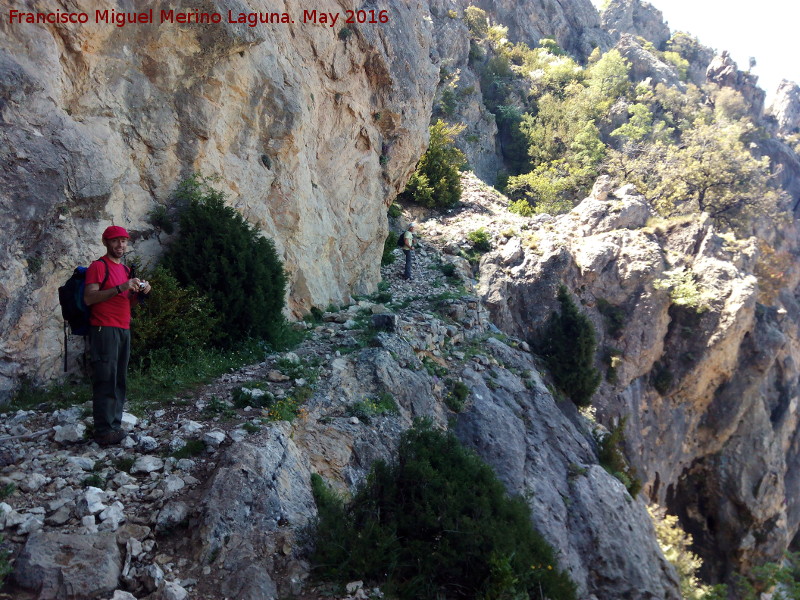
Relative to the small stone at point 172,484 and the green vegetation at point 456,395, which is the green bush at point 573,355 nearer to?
the green vegetation at point 456,395

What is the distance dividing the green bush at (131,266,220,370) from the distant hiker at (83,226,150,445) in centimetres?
175

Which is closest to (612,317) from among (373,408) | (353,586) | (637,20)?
(373,408)

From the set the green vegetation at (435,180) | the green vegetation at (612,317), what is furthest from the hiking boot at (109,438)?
the green vegetation at (435,180)

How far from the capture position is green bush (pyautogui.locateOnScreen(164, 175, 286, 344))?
8008mm

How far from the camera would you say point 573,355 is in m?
14.7

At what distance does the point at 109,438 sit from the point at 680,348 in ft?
65.0

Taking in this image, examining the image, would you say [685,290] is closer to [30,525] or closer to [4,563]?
[30,525]

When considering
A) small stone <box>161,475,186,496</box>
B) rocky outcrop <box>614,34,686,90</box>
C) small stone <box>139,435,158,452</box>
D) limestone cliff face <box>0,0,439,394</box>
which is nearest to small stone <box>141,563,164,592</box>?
small stone <box>161,475,186,496</box>

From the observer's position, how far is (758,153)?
134ft

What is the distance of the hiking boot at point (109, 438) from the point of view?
5141mm

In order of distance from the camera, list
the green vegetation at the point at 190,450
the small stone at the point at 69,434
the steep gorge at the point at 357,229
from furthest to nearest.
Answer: the steep gorge at the point at 357,229 → the green vegetation at the point at 190,450 → the small stone at the point at 69,434

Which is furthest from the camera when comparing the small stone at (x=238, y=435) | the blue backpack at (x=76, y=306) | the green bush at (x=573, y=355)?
the green bush at (x=573, y=355)

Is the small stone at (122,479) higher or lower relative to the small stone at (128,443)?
lower

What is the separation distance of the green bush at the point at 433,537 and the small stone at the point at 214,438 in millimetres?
1077
